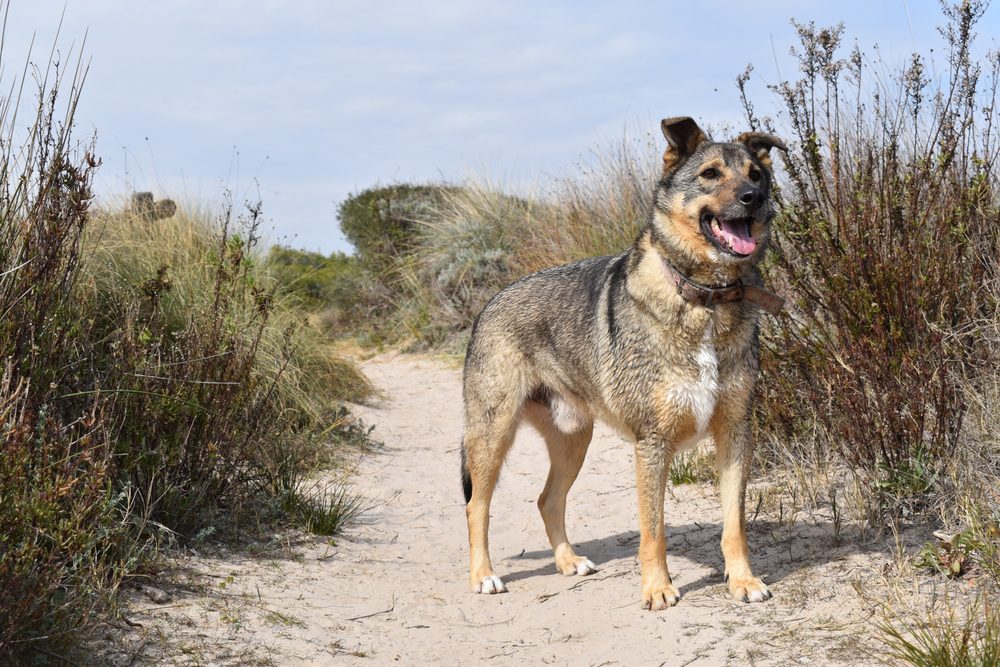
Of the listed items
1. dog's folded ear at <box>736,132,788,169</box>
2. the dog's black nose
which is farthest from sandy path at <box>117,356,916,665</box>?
dog's folded ear at <box>736,132,788,169</box>

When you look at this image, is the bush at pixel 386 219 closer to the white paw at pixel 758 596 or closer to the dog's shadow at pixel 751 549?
the dog's shadow at pixel 751 549

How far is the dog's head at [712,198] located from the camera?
15.0 feet

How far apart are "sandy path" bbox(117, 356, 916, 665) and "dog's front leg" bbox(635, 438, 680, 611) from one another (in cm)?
10

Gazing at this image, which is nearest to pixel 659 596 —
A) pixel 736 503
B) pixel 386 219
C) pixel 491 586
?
pixel 736 503

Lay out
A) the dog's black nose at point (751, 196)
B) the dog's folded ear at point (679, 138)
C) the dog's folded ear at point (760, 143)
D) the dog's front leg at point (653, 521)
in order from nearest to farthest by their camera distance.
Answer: the dog's black nose at point (751, 196), the dog's front leg at point (653, 521), the dog's folded ear at point (679, 138), the dog's folded ear at point (760, 143)

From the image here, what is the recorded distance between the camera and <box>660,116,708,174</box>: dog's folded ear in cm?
489

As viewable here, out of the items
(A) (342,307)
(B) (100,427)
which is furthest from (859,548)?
(A) (342,307)

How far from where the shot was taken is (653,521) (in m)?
4.76

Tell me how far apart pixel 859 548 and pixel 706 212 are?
2.02 m

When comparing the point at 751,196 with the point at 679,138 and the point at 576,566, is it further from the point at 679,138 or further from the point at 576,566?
the point at 576,566

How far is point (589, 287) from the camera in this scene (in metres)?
5.50

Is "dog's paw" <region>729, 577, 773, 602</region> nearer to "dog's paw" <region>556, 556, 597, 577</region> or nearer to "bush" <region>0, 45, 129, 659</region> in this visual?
"dog's paw" <region>556, 556, 597, 577</region>

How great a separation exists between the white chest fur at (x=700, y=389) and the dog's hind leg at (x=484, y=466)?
1198mm

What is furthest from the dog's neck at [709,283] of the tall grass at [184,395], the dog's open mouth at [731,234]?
the tall grass at [184,395]
